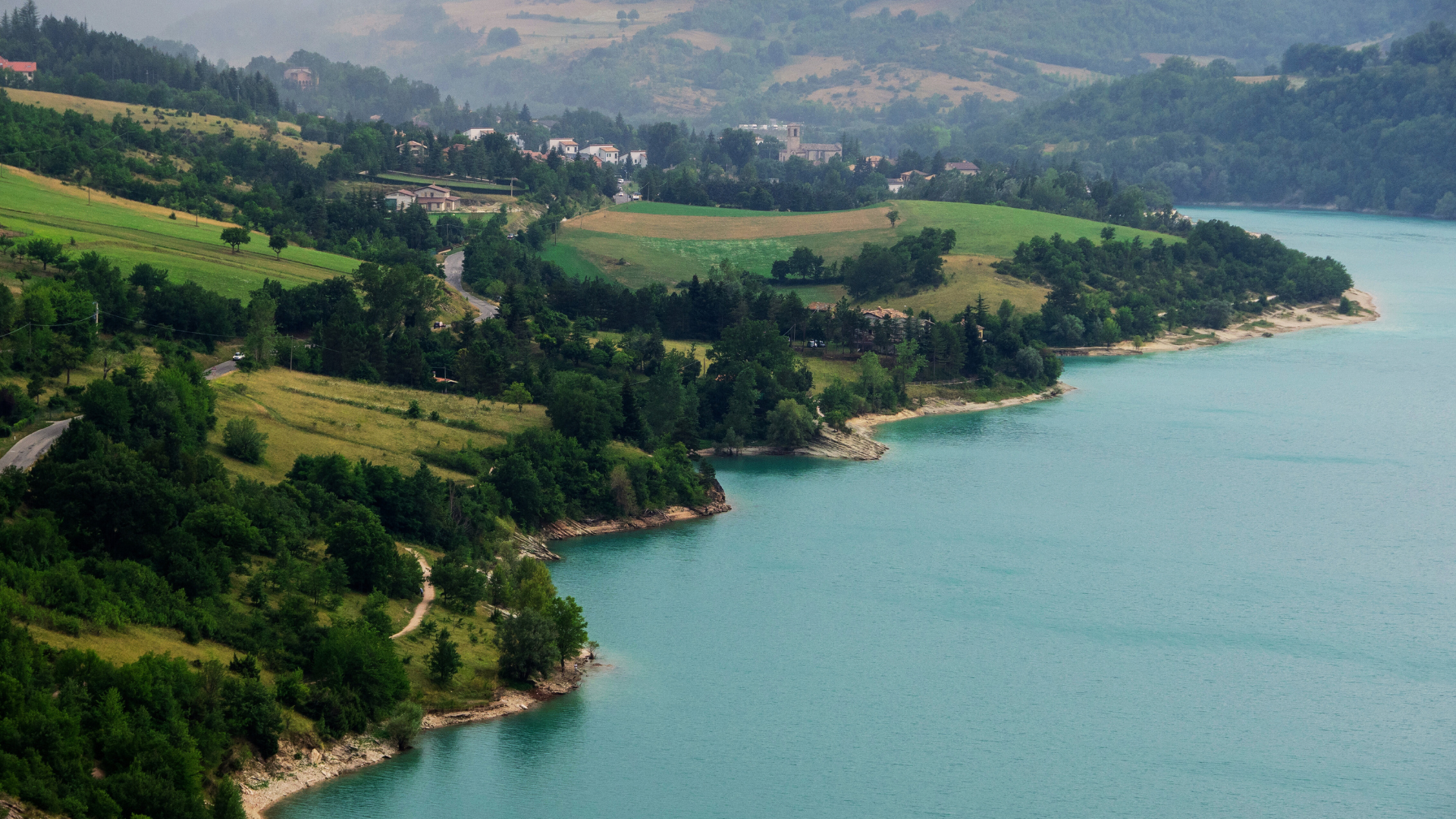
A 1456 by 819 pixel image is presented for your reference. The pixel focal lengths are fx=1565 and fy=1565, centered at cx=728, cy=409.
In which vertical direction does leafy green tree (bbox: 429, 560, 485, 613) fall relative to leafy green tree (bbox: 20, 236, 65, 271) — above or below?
below

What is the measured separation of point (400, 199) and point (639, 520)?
247 ft

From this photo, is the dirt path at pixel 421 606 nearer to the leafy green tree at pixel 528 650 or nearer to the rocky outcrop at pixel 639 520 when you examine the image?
the leafy green tree at pixel 528 650

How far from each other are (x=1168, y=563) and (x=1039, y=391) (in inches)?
1347


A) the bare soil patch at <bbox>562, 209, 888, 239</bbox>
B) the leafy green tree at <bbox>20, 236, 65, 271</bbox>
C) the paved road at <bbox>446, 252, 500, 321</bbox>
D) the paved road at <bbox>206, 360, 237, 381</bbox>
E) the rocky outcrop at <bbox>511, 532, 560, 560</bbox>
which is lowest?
the rocky outcrop at <bbox>511, 532, 560, 560</bbox>

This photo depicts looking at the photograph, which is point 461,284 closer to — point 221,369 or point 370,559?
point 221,369

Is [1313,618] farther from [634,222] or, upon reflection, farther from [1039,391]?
[634,222]

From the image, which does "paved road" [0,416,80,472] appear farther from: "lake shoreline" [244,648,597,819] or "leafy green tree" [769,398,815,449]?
"leafy green tree" [769,398,815,449]

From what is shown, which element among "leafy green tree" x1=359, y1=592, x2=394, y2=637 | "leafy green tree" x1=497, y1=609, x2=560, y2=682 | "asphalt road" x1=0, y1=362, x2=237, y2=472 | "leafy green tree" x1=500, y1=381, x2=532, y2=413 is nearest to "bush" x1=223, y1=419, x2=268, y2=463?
"asphalt road" x1=0, y1=362, x2=237, y2=472

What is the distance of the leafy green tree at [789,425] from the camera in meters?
74.2

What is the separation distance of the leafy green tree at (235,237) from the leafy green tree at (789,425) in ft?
111

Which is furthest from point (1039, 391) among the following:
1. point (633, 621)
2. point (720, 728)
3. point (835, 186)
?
point (835, 186)

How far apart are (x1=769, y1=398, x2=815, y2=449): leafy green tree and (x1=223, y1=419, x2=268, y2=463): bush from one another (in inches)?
1116

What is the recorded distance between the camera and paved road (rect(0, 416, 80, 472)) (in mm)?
44213

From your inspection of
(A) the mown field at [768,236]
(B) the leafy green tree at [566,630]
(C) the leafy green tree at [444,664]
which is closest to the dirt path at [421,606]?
(C) the leafy green tree at [444,664]
